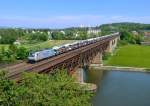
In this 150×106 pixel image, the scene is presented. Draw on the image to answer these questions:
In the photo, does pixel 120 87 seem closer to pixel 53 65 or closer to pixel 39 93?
pixel 53 65

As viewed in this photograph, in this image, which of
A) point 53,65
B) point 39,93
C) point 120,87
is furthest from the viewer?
point 120,87

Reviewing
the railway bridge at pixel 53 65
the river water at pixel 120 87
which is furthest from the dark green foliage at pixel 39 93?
the river water at pixel 120 87

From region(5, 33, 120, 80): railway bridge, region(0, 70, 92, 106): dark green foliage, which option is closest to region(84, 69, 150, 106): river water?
region(5, 33, 120, 80): railway bridge

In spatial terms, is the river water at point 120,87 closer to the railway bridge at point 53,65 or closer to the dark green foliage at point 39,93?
the railway bridge at point 53,65

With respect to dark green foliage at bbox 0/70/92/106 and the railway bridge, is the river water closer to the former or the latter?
the railway bridge

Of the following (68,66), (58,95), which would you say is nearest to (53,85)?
(58,95)

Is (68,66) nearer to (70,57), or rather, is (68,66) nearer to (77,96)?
(70,57)

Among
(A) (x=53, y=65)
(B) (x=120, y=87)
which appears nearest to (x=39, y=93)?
(A) (x=53, y=65)
